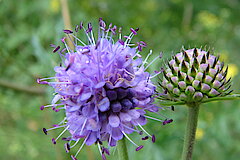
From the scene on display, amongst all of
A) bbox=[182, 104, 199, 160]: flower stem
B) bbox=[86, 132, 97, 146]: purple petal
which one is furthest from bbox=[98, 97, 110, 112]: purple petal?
bbox=[182, 104, 199, 160]: flower stem

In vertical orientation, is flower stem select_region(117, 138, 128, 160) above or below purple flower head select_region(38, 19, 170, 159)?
below

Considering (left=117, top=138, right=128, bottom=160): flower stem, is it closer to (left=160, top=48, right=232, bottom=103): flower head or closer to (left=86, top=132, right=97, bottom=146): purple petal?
(left=86, top=132, right=97, bottom=146): purple petal

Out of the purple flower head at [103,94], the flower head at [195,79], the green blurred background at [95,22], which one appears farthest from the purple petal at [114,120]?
the green blurred background at [95,22]

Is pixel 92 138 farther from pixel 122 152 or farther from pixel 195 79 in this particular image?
pixel 195 79

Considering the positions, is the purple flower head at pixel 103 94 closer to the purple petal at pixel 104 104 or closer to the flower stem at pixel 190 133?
the purple petal at pixel 104 104

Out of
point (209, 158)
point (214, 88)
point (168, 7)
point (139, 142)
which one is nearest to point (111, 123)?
point (214, 88)

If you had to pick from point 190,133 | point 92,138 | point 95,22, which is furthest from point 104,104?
point 95,22
